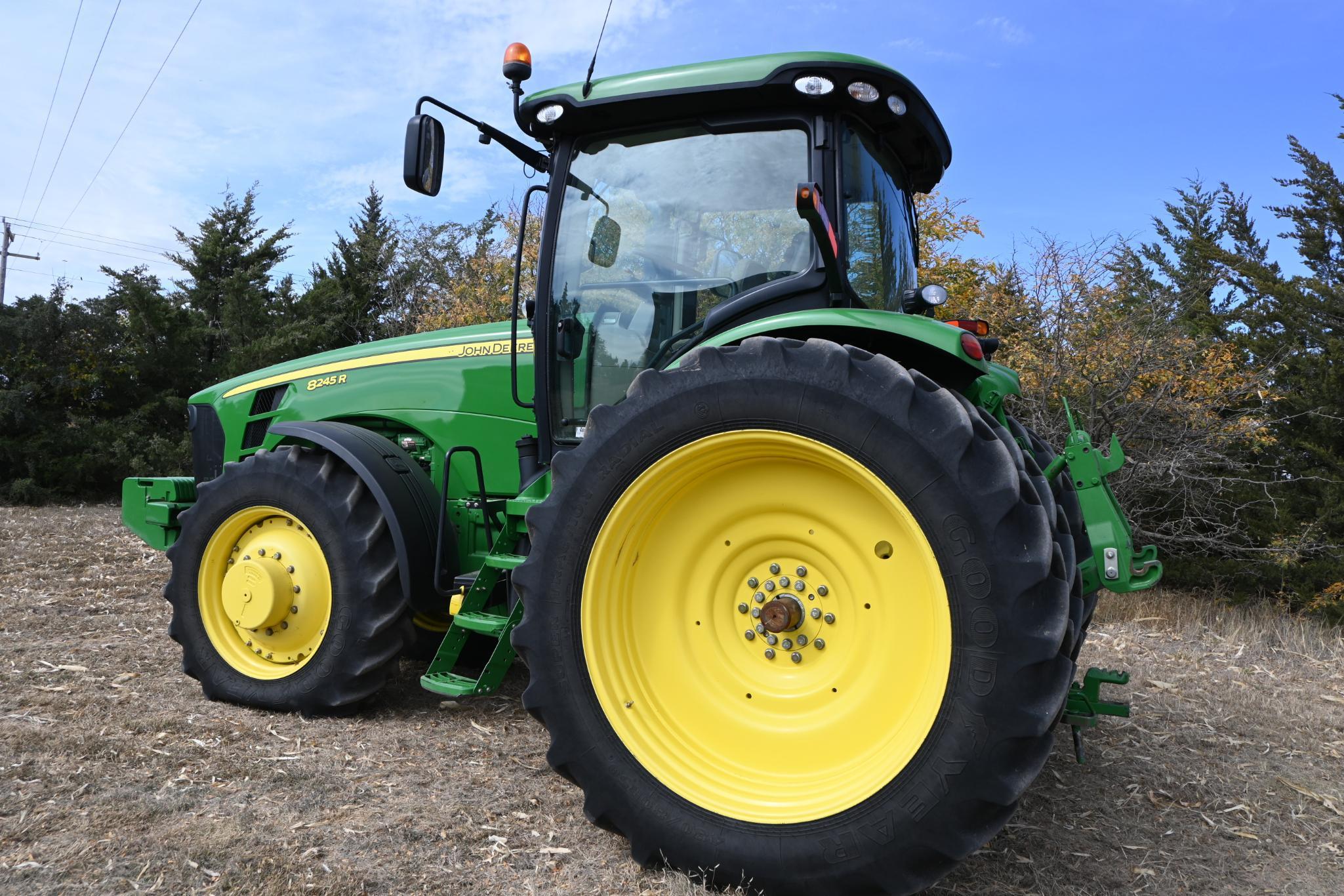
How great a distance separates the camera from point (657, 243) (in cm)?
336

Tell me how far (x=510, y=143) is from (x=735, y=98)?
94 centimetres

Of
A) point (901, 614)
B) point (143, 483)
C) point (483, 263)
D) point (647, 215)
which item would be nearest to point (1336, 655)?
point (901, 614)

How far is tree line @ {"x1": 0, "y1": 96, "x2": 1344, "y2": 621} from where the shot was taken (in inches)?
389

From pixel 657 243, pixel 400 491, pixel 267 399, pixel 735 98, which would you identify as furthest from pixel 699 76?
pixel 267 399

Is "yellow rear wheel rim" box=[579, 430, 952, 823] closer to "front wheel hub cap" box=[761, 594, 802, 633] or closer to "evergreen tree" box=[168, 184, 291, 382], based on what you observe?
"front wheel hub cap" box=[761, 594, 802, 633]

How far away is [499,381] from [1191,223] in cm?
2168

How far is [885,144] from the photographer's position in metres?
3.44

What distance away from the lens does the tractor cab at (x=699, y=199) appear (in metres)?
3.07

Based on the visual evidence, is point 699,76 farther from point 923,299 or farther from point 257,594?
point 257,594

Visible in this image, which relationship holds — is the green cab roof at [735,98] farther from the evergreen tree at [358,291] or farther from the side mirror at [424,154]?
the evergreen tree at [358,291]

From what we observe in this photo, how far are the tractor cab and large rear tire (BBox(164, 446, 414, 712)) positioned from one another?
1.01m

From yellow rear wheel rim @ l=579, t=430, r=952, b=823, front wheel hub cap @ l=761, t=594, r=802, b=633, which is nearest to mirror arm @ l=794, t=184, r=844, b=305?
yellow rear wheel rim @ l=579, t=430, r=952, b=823

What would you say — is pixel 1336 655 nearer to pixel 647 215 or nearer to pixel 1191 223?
pixel 647 215

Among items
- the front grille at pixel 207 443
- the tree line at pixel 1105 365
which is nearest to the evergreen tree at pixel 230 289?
the tree line at pixel 1105 365
